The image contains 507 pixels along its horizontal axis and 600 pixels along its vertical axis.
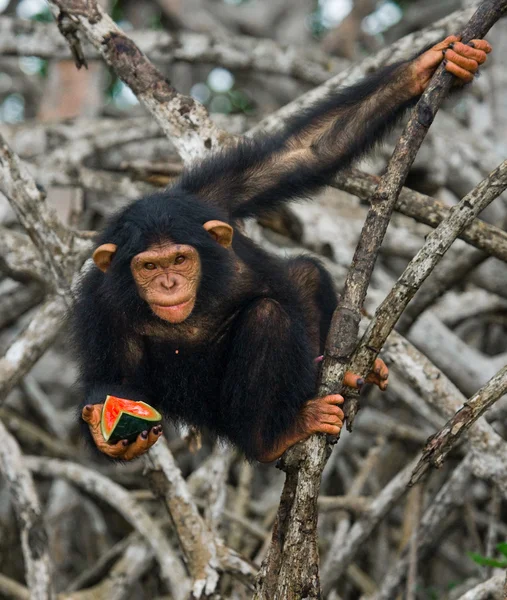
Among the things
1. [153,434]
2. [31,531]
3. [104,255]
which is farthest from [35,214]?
[31,531]

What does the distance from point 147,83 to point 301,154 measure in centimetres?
96

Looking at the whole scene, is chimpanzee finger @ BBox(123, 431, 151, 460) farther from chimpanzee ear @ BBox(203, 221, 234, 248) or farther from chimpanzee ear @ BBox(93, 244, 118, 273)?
chimpanzee ear @ BBox(203, 221, 234, 248)

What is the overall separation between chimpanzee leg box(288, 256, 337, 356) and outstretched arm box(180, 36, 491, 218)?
0.33 metres

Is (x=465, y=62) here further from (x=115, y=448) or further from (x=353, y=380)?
(x=115, y=448)

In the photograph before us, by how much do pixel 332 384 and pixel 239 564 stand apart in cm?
152

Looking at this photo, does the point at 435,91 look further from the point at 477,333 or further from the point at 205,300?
the point at 477,333

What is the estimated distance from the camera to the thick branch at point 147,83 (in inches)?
188

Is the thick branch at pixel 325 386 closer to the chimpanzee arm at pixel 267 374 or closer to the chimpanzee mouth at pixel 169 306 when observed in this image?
the chimpanzee arm at pixel 267 374

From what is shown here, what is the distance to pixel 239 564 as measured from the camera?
4625mm

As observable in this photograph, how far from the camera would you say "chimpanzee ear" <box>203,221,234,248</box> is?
405 centimetres

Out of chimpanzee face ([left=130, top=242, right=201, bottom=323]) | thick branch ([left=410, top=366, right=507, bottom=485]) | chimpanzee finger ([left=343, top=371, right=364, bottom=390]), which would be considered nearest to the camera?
thick branch ([left=410, top=366, right=507, bottom=485])

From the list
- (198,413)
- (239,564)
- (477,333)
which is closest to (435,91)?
(198,413)

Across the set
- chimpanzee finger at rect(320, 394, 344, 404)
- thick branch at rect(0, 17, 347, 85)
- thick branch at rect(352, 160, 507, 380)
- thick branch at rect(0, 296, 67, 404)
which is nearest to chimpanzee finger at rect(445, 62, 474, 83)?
thick branch at rect(352, 160, 507, 380)

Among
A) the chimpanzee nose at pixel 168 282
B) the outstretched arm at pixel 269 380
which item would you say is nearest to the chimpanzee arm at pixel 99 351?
the chimpanzee nose at pixel 168 282
